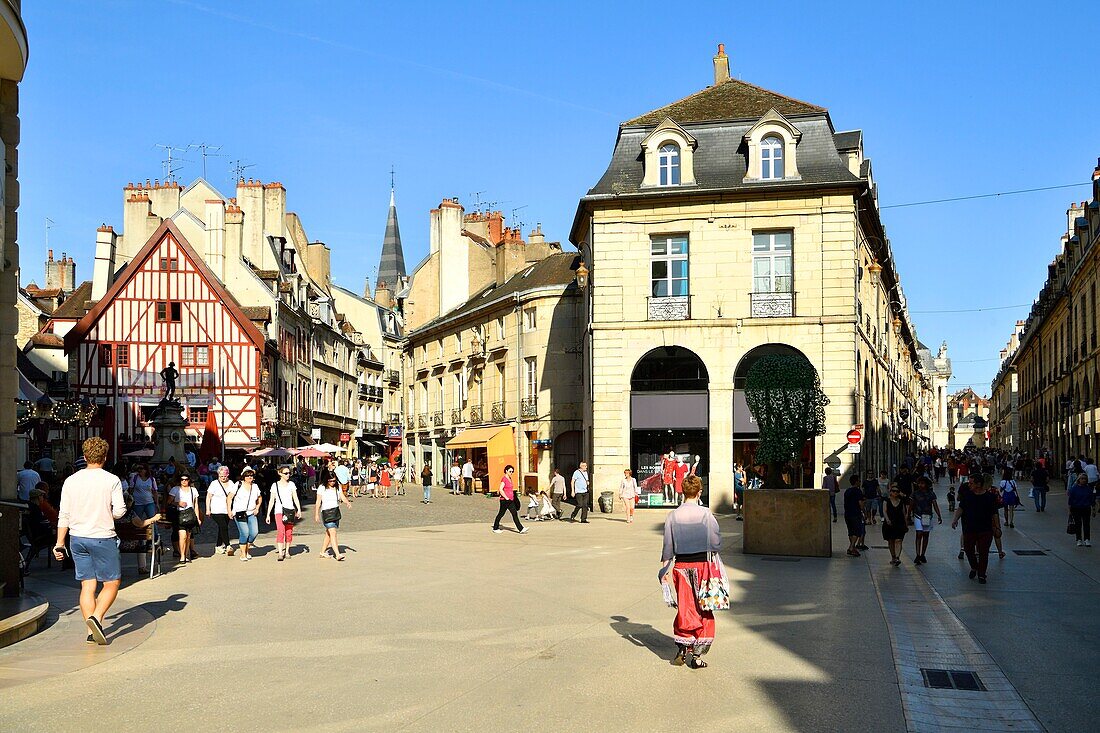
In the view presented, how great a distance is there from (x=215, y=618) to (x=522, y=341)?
31869 mm

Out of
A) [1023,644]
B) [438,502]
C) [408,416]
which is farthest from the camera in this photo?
[408,416]

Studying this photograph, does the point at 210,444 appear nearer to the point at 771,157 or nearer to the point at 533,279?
the point at 771,157

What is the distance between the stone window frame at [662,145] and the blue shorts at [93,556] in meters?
23.6

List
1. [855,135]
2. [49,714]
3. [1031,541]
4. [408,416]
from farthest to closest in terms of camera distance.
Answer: [408,416], [855,135], [1031,541], [49,714]

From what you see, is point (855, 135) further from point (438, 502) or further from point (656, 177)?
point (438, 502)

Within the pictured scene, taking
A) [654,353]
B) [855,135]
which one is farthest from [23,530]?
[855,135]

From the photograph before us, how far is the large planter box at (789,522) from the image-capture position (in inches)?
659

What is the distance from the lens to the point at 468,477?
4394 cm

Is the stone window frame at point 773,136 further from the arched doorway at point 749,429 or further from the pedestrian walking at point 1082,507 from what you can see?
the pedestrian walking at point 1082,507

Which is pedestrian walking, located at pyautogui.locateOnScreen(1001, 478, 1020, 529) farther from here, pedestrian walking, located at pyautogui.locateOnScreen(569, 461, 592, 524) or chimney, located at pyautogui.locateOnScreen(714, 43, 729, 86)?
chimney, located at pyautogui.locateOnScreen(714, 43, 729, 86)

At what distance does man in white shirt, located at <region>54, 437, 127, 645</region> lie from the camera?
8773 millimetres

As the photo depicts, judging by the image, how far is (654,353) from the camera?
3072cm

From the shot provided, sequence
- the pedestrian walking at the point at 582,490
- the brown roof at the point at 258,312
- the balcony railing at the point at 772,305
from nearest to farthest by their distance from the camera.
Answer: the pedestrian walking at the point at 582,490
the balcony railing at the point at 772,305
the brown roof at the point at 258,312

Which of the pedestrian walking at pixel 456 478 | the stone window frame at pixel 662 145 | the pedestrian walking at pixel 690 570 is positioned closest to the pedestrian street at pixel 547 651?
the pedestrian walking at pixel 690 570
